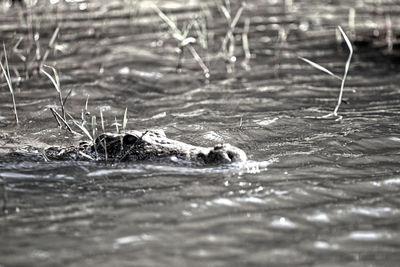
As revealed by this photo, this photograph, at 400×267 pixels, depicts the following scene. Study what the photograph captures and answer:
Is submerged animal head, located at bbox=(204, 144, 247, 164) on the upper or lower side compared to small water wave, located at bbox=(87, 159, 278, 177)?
upper

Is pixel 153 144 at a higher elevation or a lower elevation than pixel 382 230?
higher

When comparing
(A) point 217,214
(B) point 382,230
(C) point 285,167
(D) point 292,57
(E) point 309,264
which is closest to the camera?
(E) point 309,264

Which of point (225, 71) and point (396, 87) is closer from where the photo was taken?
point (396, 87)

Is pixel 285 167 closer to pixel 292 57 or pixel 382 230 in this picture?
pixel 382 230

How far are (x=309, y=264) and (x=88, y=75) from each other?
512cm

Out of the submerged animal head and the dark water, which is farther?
the submerged animal head

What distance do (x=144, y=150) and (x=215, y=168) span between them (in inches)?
24.2

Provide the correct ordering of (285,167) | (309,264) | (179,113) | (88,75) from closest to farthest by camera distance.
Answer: (309,264)
(285,167)
(179,113)
(88,75)

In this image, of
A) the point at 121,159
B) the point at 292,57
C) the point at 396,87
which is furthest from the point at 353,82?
the point at 121,159

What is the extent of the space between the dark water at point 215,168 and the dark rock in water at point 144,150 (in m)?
0.10

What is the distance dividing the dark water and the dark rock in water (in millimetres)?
99

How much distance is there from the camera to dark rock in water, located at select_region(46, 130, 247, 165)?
15.7 feet

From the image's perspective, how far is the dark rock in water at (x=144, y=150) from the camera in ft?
15.7

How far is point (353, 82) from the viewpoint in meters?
7.49
